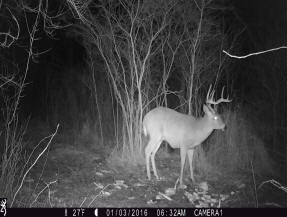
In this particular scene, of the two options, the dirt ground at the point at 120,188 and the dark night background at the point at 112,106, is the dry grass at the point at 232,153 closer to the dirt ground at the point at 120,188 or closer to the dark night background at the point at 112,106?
the dark night background at the point at 112,106

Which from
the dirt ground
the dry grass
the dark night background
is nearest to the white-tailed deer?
the dirt ground

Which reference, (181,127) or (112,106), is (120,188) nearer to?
(181,127)

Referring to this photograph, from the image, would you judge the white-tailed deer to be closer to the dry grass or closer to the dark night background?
the dark night background

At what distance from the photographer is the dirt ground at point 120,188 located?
5.90 meters

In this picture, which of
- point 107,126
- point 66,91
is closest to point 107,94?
point 107,126

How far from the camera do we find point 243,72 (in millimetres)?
16078

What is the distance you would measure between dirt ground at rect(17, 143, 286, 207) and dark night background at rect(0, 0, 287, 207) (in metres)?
0.05

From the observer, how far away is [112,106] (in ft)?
36.6

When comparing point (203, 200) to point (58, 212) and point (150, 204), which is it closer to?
point (150, 204)

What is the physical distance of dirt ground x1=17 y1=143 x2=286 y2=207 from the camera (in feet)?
19.4

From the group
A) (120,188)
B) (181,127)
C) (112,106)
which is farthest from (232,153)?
(112,106)

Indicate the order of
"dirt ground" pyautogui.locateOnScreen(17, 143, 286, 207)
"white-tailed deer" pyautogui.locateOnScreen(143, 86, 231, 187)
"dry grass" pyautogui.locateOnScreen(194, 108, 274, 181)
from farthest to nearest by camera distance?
"dry grass" pyautogui.locateOnScreen(194, 108, 274, 181) → "white-tailed deer" pyautogui.locateOnScreen(143, 86, 231, 187) → "dirt ground" pyautogui.locateOnScreen(17, 143, 286, 207)

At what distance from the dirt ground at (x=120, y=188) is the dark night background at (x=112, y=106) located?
0.05 m

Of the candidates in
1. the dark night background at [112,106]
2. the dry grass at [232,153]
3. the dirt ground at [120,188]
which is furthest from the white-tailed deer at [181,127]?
the dry grass at [232,153]
